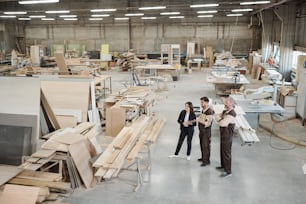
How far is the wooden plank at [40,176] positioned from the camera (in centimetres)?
483

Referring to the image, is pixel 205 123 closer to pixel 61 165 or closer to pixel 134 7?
pixel 61 165

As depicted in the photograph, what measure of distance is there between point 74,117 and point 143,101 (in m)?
2.17

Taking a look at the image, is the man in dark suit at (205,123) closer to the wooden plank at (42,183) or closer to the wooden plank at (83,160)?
the wooden plank at (83,160)

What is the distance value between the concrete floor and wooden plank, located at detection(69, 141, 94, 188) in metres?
0.20

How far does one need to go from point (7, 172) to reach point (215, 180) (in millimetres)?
3669

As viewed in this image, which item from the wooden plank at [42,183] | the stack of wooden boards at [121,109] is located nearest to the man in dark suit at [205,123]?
the stack of wooden boards at [121,109]

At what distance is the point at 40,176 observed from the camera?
4926 millimetres

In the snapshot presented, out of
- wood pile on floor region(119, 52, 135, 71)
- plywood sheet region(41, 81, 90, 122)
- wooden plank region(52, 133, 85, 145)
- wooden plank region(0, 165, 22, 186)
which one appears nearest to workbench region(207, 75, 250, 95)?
plywood sheet region(41, 81, 90, 122)

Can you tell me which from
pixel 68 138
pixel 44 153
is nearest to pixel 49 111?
pixel 68 138

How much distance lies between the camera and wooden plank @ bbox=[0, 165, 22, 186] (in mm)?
4707

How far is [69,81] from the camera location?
7.66 metres

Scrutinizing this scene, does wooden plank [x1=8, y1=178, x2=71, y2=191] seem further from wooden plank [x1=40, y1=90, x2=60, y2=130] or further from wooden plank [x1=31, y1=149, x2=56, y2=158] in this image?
wooden plank [x1=40, y1=90, x2=60, y2=130]

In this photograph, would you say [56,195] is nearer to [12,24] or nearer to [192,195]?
[192,195]

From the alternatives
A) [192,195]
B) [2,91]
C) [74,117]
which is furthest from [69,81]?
[192,195]
